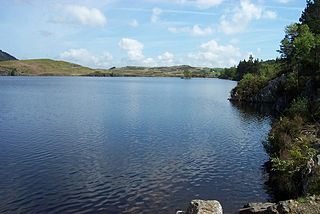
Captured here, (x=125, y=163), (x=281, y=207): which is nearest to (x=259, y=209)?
(x=281, y=207)

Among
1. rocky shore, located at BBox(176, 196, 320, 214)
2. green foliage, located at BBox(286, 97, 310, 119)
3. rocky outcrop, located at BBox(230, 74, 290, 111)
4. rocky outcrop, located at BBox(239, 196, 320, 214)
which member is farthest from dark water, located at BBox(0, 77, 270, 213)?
rocky outcrop, located at BBox(230, 74, 290, 111)

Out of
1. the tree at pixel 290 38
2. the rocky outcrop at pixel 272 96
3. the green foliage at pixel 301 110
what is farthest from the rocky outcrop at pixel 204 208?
the tree at pixel 290 38

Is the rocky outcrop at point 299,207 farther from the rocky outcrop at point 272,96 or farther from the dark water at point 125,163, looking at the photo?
the rocky outcrop at point 272,96

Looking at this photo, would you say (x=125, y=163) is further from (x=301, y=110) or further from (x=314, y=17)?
(x=314, y=17)

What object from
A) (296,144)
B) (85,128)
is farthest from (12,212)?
(85,128)

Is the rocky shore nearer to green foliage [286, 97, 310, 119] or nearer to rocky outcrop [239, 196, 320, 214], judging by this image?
rocky outcrop [239, 196, 320, 214]

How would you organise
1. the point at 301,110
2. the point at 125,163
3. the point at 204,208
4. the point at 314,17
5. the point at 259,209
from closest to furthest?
the point at 204,208 → the point at 259,209 → the point at 125,163 → the point at 301,110 → the point at 314,17

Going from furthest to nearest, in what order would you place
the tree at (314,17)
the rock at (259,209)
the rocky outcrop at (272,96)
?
the tree at (314,17)
the rocky outcrop at (272,96)
the rock at (259,209)

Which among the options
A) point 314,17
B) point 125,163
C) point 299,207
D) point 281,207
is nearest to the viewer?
point 299,207

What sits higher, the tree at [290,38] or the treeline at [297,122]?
the tree at [290,38]

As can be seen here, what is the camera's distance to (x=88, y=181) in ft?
115

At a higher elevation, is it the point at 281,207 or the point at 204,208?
the point at 204,208

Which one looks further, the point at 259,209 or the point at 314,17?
the point at 314,17

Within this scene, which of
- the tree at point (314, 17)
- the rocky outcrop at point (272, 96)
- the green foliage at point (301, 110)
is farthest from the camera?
the tree at point (314, 17)
